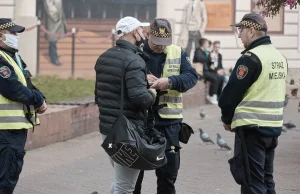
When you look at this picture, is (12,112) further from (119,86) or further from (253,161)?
(253,161)

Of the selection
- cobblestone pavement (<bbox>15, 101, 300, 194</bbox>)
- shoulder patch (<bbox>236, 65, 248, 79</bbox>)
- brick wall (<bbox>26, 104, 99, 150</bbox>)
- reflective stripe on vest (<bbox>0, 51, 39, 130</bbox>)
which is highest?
shoulder patch (<bbox>236, 65, 248, 79</bbox>)

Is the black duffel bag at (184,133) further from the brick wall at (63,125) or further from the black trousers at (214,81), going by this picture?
the black trousers at (214,81)

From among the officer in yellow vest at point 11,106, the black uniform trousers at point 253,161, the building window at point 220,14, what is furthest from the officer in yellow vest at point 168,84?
the building window at point 220,14

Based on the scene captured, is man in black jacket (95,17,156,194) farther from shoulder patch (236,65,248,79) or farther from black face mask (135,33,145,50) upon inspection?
shoulder patch (236,65,248,79)

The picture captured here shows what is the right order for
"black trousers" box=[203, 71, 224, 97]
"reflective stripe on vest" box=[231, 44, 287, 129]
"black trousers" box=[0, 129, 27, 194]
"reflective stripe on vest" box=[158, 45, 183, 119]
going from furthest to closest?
"black trousers" box=[203, 71, 224, 97] → "reflective stripe on vest" box=[158, 45, 183, 119] → "black trousers" box=[0, 129, 27, 194] → "reflective stripe on vest" box=[231, 44, 287, 129]

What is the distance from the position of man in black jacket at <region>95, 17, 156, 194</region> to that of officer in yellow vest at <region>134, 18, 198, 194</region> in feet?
1.78

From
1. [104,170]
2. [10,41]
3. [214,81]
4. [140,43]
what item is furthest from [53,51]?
[10,41]

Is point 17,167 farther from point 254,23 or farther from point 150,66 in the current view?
point 254,23

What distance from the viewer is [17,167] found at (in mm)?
7773

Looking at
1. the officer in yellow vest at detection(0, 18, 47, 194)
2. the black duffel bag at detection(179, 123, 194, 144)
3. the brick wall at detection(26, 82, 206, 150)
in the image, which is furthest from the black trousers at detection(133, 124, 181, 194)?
the brick wall at detection(26, 82, 206, 150)

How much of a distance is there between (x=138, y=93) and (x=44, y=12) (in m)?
19.1

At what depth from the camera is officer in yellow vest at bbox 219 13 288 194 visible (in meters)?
7.39

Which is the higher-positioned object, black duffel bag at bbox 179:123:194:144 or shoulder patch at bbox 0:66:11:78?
shoulder patch at bbox 0:66:11:78

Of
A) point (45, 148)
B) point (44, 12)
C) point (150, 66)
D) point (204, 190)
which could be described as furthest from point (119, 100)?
point (44, 12)
